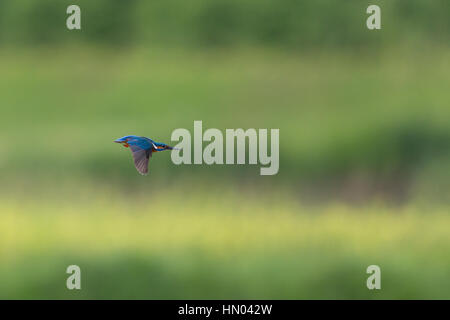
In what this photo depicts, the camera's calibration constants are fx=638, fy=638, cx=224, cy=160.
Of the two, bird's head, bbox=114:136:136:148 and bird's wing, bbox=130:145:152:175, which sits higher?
bird's head, bbox=114:136:136:148

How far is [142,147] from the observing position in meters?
3.23

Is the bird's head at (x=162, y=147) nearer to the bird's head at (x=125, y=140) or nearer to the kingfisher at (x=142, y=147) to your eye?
the kingfisher at (x=142, y=147)

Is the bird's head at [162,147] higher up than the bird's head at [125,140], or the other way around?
the bird's head at [125,140]

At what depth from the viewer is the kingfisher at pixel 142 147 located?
10.6 ft

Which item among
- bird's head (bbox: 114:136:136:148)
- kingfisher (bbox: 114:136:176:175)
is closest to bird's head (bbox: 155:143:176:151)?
kingfisher (bbox: 114:136:176:175)

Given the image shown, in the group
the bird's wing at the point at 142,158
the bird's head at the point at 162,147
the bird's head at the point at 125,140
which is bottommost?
the bird's wing at the point at 142,158

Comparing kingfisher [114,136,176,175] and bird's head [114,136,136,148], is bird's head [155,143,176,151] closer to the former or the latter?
kingfisher [114,136,176,175]

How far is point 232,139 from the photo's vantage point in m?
3.24

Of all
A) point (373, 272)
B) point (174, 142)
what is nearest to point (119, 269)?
point (174, 142)

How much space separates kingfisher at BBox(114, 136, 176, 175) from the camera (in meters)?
3.22

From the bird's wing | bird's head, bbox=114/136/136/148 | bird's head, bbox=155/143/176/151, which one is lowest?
the bird's wing

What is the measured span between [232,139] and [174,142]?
0.30 m

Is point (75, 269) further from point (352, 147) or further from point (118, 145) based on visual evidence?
point (352, 147)

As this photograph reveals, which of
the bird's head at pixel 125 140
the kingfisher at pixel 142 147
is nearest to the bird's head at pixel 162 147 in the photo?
the kingfisher at pixel 142 147
